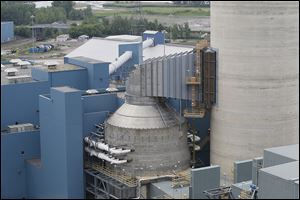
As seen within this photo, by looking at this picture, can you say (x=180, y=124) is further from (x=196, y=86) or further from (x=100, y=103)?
(x=100, y=103)

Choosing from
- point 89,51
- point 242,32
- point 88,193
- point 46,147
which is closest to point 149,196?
point 88,193

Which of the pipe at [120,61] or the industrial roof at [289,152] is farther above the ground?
Answer: the pipe at [120,61]

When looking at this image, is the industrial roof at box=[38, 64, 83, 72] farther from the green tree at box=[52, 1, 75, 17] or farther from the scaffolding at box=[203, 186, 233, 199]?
the green tree at box=[52, 1, 75, 17]

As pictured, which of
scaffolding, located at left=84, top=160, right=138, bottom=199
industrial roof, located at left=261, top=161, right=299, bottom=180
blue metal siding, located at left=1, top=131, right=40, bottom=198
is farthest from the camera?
blue metal siding, located at left=1, top=131, right=40, bottom=198

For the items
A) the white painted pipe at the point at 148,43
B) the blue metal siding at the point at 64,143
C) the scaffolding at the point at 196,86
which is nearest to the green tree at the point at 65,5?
the white painted pipe at the point at 148,43

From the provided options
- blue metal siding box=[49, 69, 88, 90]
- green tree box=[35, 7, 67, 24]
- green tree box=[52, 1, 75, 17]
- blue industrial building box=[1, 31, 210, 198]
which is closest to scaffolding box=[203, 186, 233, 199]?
blue industrial building box=[1, 31, 210, 198]

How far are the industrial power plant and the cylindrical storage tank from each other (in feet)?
0.12

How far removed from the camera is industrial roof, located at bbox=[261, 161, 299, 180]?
1852cm

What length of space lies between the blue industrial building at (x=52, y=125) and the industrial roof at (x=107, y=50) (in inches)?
280

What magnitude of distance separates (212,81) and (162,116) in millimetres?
2369

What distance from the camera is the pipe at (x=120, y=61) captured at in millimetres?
33219

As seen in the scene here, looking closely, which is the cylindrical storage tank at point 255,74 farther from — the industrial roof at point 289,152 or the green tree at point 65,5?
the green tree at point 65,5

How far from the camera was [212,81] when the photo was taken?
24547 mm

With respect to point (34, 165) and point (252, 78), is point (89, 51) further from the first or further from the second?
point (252, 78)
